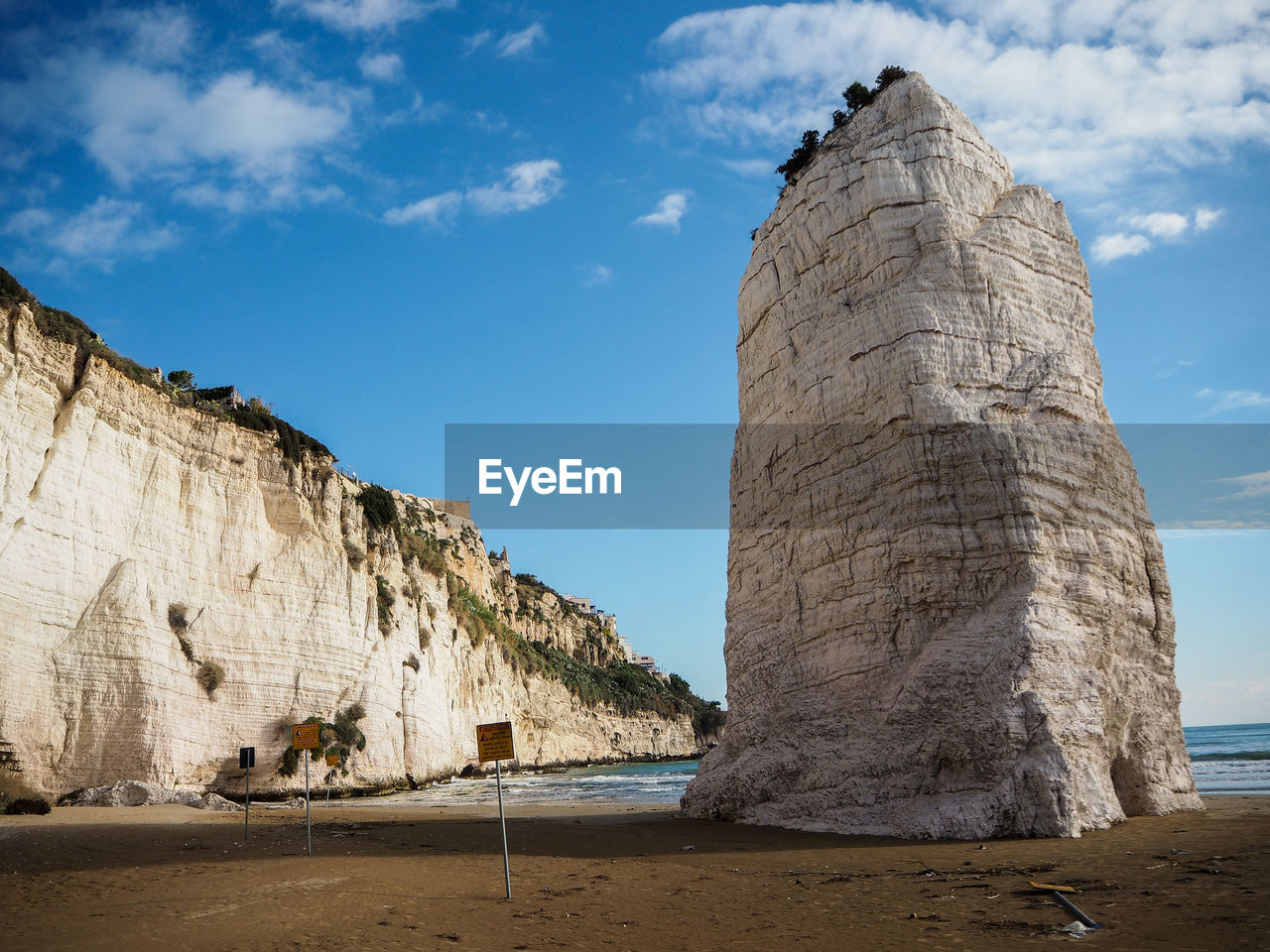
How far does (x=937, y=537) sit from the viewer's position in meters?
13.1

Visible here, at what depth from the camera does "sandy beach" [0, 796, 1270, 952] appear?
21.7ft

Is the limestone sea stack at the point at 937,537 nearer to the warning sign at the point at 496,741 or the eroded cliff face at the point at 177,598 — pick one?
the warning sign at the point at 496,741

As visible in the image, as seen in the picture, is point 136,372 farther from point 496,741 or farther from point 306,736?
point 496,741

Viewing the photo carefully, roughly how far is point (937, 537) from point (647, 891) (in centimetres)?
707

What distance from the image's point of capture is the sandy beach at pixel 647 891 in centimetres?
661

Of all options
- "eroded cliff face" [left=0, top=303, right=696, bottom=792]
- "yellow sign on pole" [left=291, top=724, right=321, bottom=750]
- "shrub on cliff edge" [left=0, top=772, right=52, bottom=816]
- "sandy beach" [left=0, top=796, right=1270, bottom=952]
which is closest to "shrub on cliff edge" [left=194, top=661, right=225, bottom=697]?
"eroded cliff face" [left=0, top=303, right=696, bottom=792]

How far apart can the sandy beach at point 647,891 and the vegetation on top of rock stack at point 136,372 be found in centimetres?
1337

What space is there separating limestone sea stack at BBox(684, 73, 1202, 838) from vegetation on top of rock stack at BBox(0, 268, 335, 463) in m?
18.0

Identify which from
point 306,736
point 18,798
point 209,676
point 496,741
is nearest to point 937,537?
point 496,741

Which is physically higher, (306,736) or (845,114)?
(845,114)

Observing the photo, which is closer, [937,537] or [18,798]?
[937,537]

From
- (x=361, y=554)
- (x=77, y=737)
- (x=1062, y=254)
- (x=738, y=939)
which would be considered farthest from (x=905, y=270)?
(x=361, y=554)

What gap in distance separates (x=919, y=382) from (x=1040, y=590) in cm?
371

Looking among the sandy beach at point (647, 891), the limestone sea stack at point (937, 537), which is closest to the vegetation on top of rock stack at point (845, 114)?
the limestone sea stack at point (937, 537)
